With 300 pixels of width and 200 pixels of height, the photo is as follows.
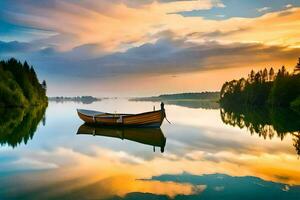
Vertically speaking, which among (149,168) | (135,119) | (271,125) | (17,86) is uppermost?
(17,86)

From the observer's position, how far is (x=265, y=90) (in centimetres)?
10956

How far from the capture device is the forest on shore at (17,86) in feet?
235

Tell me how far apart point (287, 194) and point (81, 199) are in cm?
622

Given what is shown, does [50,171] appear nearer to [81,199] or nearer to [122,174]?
[122,174]

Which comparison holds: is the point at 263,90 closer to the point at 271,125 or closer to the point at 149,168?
the point at 271,125

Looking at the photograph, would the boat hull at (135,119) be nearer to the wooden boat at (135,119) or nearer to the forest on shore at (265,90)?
the wooden boat at (135,119)

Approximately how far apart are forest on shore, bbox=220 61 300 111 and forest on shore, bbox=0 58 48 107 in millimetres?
56706

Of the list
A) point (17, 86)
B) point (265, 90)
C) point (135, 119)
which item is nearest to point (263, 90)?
point (265, 90)

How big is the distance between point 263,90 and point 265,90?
663 mm

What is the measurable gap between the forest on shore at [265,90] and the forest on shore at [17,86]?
56706 millimetres

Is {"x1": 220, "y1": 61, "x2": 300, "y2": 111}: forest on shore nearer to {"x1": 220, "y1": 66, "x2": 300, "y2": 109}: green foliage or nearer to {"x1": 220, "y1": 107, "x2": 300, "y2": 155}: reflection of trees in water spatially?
{"x1": 220, "y1": 66, "x2": 300, "y2": 109}: green foliage

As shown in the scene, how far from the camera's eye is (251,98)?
376 ft

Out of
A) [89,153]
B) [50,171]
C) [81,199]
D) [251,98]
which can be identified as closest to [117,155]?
[89,153]

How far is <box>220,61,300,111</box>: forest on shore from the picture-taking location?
8828 centimetres
